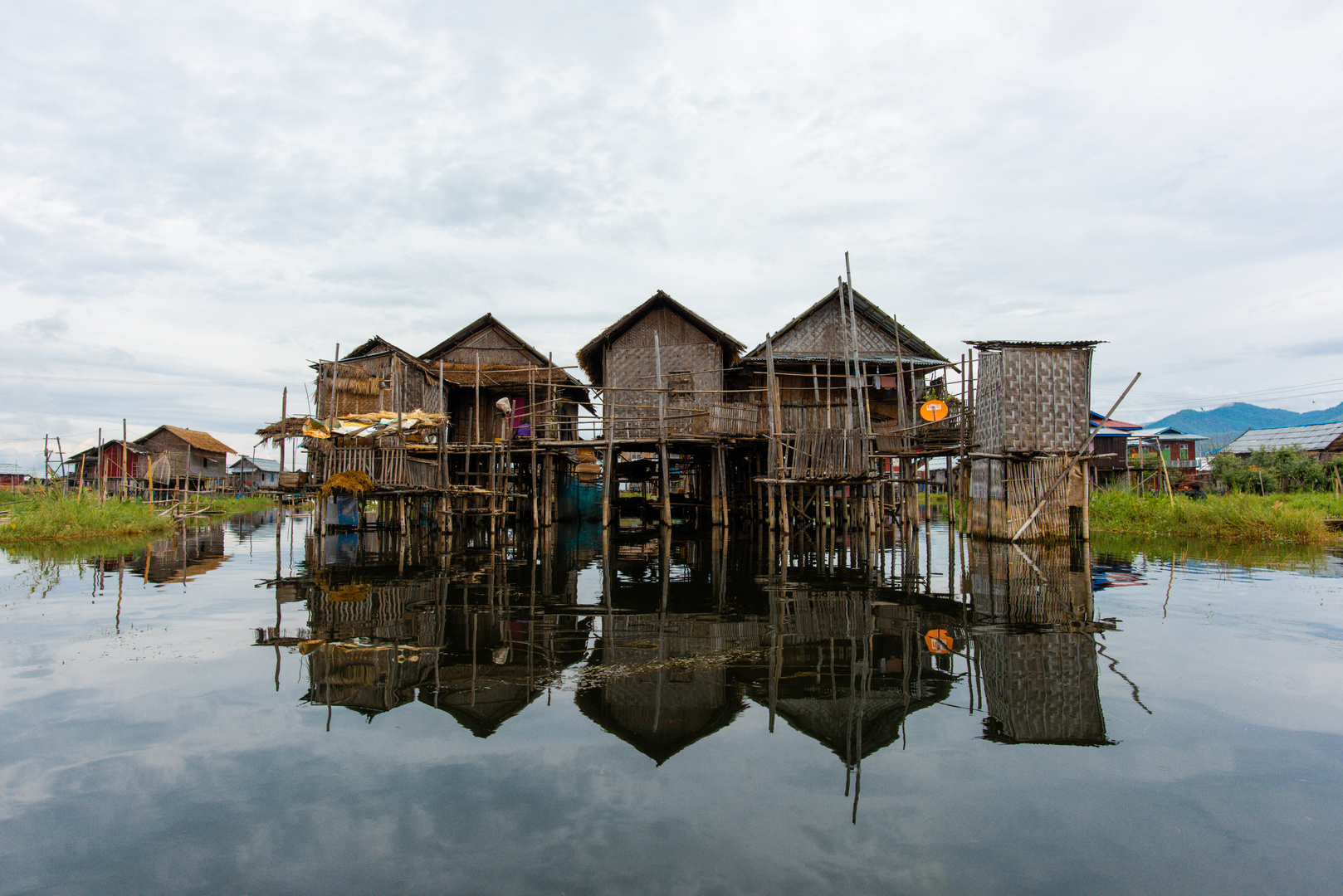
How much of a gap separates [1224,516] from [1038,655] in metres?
15.5

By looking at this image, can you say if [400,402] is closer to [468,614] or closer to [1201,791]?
[468,614]

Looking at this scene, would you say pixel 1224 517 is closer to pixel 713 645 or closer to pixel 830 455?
pixel 830 455

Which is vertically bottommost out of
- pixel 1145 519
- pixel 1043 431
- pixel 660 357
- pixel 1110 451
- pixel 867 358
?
pixel 1145 519

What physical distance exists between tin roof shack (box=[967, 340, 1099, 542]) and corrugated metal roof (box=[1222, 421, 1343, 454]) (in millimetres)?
27223

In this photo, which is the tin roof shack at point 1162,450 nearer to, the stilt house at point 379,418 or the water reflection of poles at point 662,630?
the water reflection of poles at point 662,630

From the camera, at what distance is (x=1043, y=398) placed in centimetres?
1489

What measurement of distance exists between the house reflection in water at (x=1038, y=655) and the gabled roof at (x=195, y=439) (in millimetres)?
44608

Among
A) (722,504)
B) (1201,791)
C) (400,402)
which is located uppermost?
(400,402)

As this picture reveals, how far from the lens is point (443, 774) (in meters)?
3.55

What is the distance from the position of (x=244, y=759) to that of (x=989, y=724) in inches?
173

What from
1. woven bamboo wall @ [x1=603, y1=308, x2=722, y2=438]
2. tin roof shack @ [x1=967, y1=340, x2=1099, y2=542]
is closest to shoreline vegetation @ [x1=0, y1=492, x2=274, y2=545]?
woven bamboo wall @ [x1=603, y1=308, x2=722, y2=438]

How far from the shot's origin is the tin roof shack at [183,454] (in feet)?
131

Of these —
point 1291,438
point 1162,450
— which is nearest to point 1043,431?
point 1162,450

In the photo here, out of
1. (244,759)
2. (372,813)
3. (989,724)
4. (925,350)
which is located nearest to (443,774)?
(372,813)
